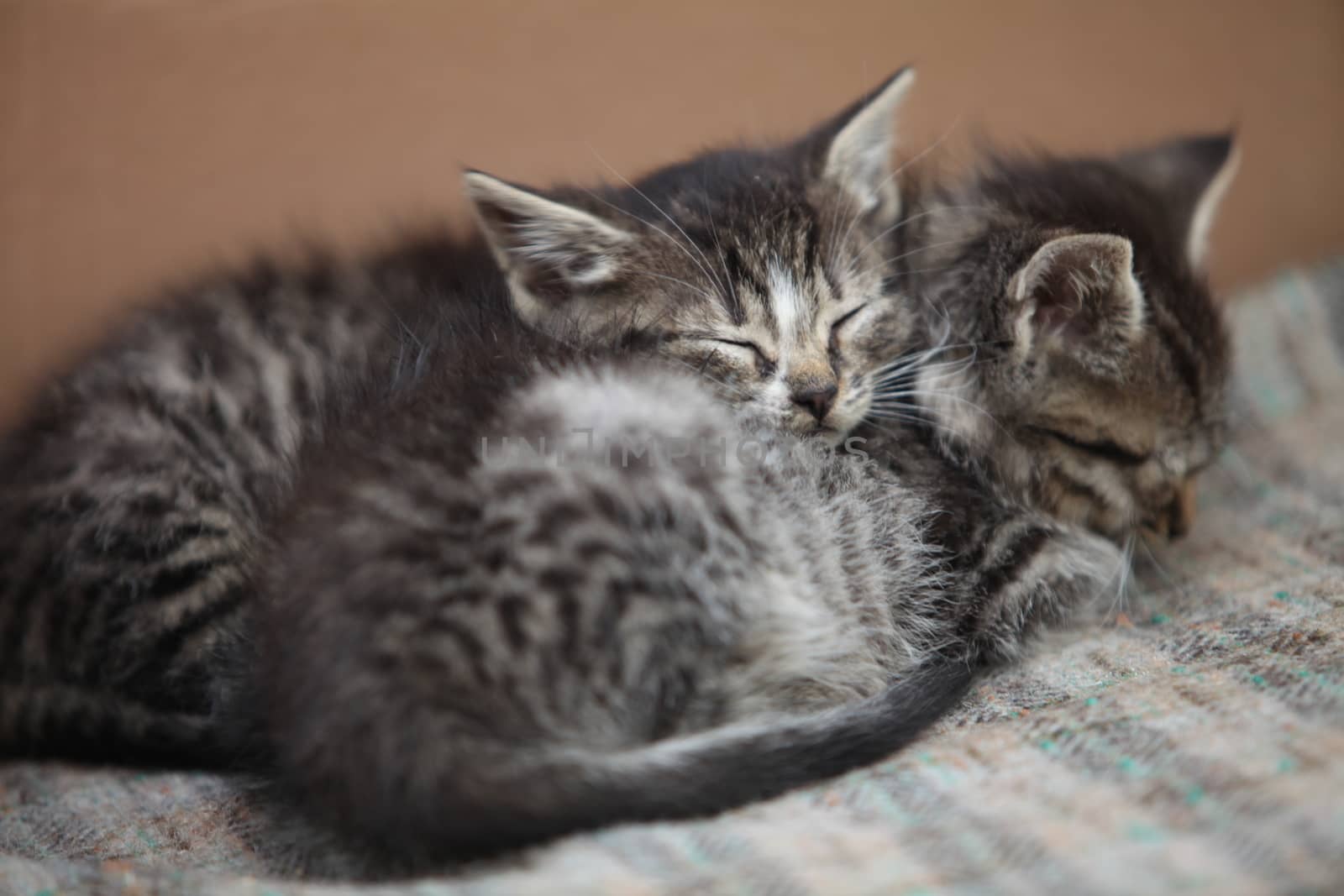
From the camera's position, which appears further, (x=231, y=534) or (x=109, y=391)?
(x=109, y=391)

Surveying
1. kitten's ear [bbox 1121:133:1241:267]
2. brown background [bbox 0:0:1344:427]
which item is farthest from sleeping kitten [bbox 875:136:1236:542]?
brown background [bbox 0:0:1344:427]

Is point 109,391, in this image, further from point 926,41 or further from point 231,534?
point 926,41

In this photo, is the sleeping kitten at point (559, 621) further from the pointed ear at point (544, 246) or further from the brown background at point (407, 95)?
the brown background at point (407, 95)

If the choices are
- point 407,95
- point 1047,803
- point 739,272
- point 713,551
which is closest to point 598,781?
point 713,551

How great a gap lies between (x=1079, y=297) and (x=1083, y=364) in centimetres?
12

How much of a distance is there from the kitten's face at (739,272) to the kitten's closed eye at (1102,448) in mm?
315

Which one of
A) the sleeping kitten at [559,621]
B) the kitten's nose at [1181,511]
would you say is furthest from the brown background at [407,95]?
the sleeping kitten at [559,621]

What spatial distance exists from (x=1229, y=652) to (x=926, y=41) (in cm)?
183

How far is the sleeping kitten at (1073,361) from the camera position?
5.91 feet

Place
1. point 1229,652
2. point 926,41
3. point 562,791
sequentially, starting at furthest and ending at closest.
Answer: point 926,41, point 1229,652, point 562,791

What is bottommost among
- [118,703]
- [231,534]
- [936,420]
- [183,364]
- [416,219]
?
[118,703]

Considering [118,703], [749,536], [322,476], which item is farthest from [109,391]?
[749,536]

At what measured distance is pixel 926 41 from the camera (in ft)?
9.07

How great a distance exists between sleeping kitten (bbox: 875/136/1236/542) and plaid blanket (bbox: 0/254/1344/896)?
9.2 inches
